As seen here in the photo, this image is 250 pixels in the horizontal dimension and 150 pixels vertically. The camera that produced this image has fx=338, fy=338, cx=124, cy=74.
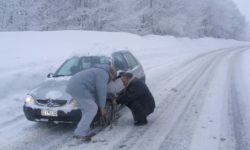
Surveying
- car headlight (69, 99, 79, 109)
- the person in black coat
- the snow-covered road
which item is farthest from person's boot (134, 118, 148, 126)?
car headlight (69, 99, 79, 109)

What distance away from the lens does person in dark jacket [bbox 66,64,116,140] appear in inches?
258

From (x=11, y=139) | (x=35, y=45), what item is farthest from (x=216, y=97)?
(x=35, y=45)

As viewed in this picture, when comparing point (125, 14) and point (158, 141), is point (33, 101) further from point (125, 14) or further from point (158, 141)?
point (125, 14)

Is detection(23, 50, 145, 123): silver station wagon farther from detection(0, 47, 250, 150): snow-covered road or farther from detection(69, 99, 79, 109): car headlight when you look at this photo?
detection(0, 47, 250, 150): snow-covered road

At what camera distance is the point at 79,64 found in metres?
9.09

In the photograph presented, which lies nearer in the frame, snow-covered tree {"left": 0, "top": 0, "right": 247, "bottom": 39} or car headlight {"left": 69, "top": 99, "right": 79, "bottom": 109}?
car headlight {"left": 69, "top": 99, "right": 79, "bottom": 109}

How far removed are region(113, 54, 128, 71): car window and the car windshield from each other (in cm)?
58

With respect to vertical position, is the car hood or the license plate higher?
the car hood

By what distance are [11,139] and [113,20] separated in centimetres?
3555

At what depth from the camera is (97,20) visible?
135 ft

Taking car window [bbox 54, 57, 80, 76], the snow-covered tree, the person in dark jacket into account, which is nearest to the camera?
the person in dark jacket

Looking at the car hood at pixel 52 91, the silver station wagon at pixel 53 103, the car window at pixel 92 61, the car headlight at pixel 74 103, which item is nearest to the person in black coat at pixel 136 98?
the silver station wagon at pixel 53 103

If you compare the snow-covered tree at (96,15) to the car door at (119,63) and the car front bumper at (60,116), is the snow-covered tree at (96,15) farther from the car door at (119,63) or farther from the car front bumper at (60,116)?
the car front bumper at (60,116)

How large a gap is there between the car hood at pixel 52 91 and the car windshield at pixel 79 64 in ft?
2.91
